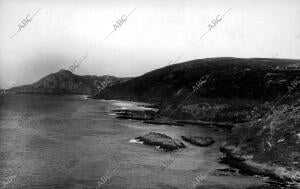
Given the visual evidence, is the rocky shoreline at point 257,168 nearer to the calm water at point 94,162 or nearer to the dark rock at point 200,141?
the calm water at point 94,162

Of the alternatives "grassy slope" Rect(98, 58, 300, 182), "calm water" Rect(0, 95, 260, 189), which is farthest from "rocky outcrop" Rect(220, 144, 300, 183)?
"calm water" Rect(0, 95, 260, 189)

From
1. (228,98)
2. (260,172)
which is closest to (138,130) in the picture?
(260,172)

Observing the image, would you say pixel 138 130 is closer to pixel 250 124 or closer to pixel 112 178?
pixel 250 124

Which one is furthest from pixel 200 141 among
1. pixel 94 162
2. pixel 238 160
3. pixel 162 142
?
pixel 94 162

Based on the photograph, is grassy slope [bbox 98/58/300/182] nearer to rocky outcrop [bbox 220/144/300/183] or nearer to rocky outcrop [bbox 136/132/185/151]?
rocky outcrop [bbox 220/144/300/183]

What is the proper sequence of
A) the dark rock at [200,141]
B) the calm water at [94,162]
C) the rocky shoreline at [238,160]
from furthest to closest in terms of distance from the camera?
the dark rock at [200,141] < the rocky shoreline at [238,160] < the calm water at [94,162]

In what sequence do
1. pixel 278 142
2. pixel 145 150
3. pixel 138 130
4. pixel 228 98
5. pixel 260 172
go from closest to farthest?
pixel 260 172
pixel 278 142
pixel 145 150
pixel 138 130
pixel 228 98

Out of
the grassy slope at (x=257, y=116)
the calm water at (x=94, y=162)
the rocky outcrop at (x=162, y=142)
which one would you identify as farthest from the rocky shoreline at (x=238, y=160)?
the calm water at (x=94, y=162)

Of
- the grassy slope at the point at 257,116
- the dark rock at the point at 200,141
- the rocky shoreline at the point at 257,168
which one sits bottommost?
the rocky shoreline at the point at 257,168

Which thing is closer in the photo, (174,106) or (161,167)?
(161,167)

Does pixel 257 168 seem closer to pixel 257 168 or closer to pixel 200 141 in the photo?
pixel 257 168

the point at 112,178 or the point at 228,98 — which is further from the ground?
the point at 228,98
